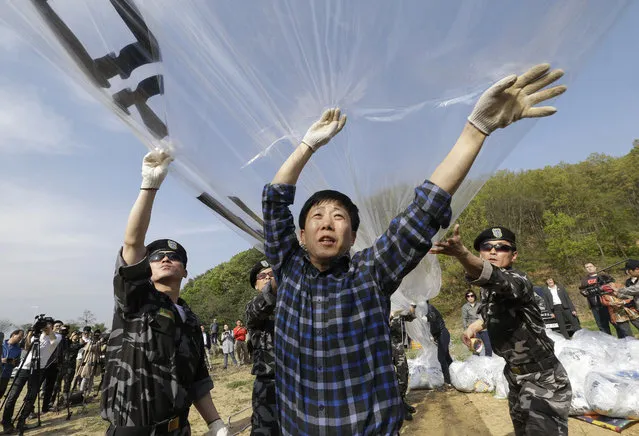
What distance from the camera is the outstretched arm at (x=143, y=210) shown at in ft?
5.44

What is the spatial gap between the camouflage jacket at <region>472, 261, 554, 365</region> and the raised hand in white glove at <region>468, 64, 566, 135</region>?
1.44 m

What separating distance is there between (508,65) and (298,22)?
3.12 ft

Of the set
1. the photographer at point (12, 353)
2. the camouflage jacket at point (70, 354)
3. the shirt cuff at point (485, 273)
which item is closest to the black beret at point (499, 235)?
the shirt cuff at point (485, 273)

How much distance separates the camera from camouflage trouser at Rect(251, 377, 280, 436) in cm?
311

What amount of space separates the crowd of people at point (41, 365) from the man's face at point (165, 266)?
581cm

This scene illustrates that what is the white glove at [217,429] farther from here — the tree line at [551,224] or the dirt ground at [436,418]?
the tree line at [551,224]

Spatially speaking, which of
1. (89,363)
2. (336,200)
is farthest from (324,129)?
(89,363)

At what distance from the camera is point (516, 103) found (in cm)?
129

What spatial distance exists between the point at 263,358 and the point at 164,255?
1.66 m

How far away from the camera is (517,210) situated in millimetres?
36406

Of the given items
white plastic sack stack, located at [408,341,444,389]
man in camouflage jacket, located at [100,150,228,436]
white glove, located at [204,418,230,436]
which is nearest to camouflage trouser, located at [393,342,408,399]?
white plastic sack stack, located at [408,341,444,389]

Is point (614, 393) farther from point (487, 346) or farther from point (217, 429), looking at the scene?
point (217, 429)

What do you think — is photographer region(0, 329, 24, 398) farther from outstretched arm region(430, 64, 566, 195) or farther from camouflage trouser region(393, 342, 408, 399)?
outstretched arm region(430, 64, 566, 195)

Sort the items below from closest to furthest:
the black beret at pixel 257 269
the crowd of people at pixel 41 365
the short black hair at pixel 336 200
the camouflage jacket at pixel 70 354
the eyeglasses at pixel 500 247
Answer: the short black hair at pixel 336 200
the eyeglasses at pixel 500 247
the black beret at pixel 257 269
the crowd of people at pixel 41 365
the camouflage jacket at pixel 70 354
